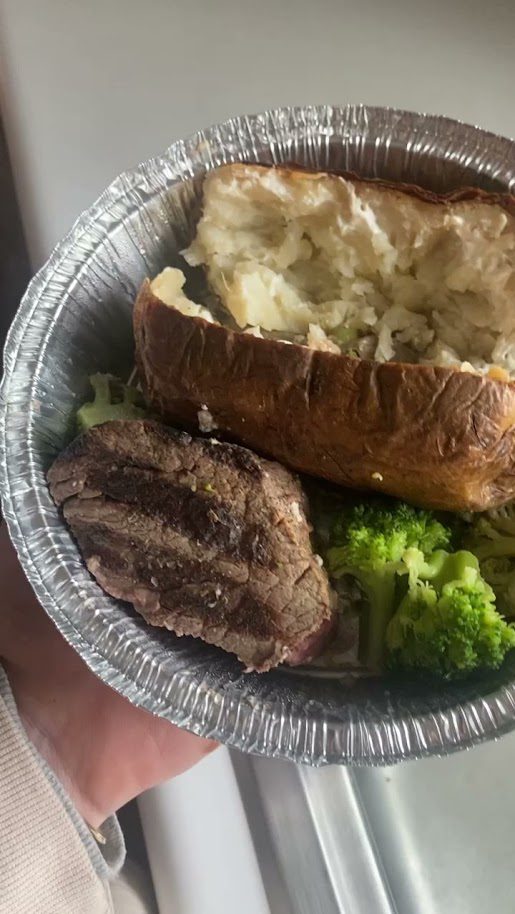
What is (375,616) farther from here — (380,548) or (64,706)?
(64,706)

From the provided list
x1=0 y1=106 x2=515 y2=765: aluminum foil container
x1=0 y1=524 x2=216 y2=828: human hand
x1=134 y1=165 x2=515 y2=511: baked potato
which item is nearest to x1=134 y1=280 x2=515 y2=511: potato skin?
x1=134 y1=165 x2=515 y2=511: baked potato

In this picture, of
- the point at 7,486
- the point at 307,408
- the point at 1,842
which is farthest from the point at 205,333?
the point at 1,842

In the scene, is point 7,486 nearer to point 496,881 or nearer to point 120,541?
point 120,541

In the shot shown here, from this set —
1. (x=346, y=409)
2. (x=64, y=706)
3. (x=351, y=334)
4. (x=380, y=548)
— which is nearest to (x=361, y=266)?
(x=351, y=334)

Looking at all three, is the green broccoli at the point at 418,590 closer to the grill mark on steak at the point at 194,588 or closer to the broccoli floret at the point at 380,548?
the broccoli floret at the point at 380,548

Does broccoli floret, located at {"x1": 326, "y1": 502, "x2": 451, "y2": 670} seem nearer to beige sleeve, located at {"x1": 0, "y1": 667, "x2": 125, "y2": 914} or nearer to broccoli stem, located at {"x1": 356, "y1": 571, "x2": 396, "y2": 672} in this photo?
broccoli stem, located at {"x1": 356, "y1": 571, "x2": 396, "y2": 672}

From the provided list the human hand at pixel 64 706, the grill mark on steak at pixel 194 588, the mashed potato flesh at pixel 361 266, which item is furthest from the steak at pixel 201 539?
the human hand at pixel 64 706
